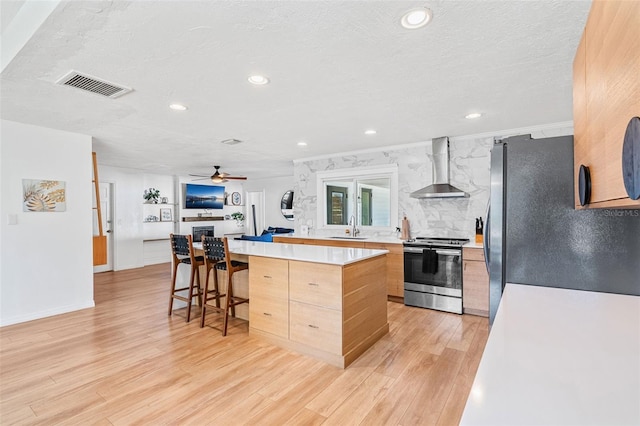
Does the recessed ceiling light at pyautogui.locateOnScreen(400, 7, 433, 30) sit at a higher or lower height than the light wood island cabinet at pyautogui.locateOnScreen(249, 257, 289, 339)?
higher

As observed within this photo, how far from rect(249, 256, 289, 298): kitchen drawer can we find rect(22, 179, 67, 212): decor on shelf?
280 centimetres

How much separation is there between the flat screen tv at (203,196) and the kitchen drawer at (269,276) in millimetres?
6172

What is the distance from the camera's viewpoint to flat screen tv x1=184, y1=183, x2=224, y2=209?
859 cm

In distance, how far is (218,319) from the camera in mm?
3736

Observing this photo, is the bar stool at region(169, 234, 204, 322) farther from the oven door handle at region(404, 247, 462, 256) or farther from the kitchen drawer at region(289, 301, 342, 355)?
the oven door handle at region(404, 247, 462, 256)

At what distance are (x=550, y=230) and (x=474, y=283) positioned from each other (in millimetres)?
2314

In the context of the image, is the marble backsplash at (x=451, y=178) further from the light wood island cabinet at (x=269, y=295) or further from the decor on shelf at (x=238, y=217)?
the decor on shelf at (x=238, y=217)

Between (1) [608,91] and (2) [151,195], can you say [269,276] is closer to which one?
(1) [608,91]

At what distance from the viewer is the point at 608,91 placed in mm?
814

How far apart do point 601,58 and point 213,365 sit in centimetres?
297

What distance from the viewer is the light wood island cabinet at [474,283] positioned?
3.74m

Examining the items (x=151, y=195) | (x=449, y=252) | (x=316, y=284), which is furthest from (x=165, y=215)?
(x=449, y=252)

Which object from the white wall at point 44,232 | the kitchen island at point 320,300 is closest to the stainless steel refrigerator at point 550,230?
the kitchen island at point 320,300

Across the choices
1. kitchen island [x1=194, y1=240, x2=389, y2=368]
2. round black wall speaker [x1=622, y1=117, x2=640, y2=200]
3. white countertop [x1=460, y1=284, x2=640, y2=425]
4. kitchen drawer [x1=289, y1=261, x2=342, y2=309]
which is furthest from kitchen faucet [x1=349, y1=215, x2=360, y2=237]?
round black wall speaker [x1=622, y1=117, x2=640, y2=200]
